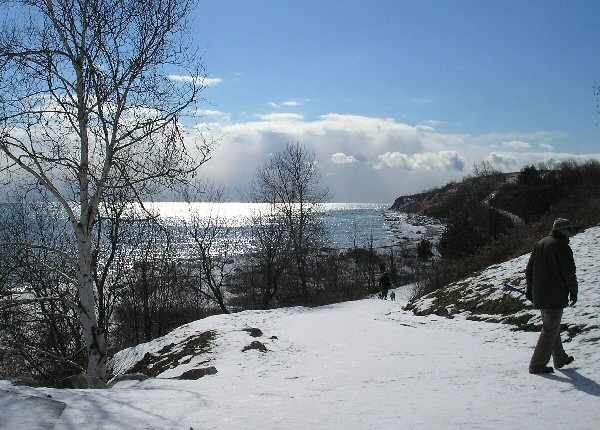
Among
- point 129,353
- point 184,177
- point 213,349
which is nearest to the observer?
point 184,177

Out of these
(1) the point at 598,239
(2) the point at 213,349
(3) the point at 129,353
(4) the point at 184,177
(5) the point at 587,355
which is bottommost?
(3) the point at 129,353

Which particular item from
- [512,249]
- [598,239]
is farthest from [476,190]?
[598,239]

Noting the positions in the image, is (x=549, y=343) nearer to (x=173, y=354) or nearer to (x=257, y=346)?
(x=257, y=346)

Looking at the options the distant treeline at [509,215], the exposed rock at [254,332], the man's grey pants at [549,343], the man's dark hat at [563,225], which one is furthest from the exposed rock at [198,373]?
the distant treeline at [509,215]

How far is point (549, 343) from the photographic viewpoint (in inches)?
264

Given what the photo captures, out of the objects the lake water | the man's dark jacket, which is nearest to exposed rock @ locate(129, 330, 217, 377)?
the lake water

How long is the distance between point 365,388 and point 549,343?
9.10 ft

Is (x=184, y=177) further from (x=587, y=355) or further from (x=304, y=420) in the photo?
(x=587, y=355)

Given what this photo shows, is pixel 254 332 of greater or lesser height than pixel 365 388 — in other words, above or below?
below

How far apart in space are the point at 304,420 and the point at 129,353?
1356 centimetres

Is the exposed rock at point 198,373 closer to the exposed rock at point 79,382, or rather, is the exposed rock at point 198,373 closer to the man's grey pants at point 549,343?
the exposed rock at point 79,382

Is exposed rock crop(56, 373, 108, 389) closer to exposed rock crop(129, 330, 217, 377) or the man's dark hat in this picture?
exposed rock crop(129, 330, 217, 377)

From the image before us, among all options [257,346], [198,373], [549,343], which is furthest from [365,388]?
[257,346]

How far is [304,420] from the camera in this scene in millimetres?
5223
